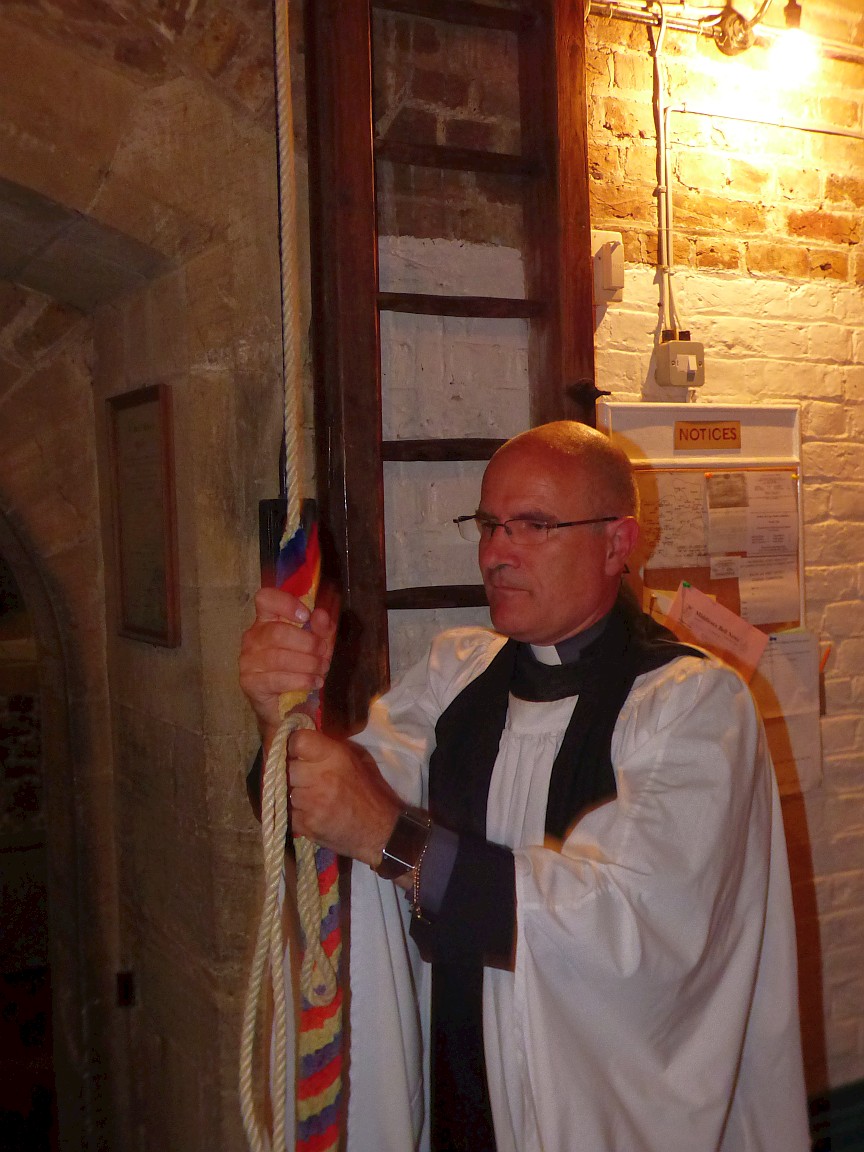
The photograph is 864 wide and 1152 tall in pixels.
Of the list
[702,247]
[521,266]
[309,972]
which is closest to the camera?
[309,972]

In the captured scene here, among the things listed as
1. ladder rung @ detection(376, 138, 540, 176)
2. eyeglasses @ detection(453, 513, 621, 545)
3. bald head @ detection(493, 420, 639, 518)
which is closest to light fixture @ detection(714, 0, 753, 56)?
ladder rung @ detection(376, 138, 540, 176)

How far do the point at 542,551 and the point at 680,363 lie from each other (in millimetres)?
934

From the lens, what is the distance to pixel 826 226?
2.36 m

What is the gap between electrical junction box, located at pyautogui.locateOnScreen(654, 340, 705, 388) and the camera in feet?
6.98

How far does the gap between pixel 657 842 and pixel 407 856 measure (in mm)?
291

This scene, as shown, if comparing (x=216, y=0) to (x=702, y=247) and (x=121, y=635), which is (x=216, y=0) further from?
(x=121, y=635)

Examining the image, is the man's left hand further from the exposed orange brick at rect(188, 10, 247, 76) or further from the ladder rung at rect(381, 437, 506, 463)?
the exposed orange brick at rect(188, 10, 247, 76)

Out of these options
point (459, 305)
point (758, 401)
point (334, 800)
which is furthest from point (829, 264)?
point (334, 800)

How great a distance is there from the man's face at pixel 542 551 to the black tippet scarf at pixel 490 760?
0.08m

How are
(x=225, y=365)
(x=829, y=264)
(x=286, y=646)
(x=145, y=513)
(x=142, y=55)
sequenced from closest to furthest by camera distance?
(x=286, y=646) < (x=142, y=55) < (x=225, y=365) < (x=145, y=513) < (x=829, y=264)

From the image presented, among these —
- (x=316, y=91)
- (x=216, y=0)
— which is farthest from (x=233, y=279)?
(x=216, y=0)

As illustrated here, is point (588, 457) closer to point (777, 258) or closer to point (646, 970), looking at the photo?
point (646, 970)

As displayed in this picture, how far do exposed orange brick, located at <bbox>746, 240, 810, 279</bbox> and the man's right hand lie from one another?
1690 mm

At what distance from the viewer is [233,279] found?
1.79 metres
